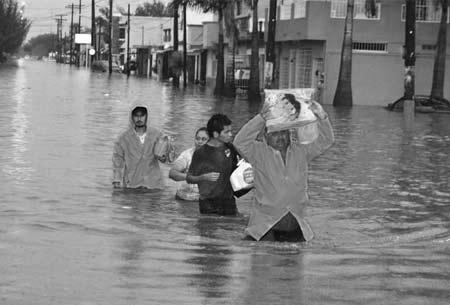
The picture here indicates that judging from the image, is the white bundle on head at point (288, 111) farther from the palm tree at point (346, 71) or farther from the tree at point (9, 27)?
the tree at point (9, 27)

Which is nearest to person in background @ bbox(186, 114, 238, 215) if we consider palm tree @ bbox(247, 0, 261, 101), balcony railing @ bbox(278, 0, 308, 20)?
balcony railing @ bbox(278, 0, 308, 20)

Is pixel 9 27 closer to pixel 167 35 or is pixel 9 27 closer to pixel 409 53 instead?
pixel 167 35

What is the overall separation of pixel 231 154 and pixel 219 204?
594 millimetres

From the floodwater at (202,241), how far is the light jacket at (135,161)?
229mm

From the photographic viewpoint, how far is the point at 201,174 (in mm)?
10398

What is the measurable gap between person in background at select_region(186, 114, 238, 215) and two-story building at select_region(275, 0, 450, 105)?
3860 centimetres

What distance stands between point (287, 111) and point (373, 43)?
42.0 meters

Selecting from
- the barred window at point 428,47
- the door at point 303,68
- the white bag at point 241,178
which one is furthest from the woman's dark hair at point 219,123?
the door at point 303,68

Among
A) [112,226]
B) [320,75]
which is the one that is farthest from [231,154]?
[320,75]

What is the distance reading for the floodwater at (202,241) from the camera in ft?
23.6

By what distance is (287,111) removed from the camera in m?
8.37

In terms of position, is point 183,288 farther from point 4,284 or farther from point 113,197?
point 113,197

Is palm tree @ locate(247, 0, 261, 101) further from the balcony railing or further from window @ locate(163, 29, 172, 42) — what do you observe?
window @ locate(163, 29, 172, 42)

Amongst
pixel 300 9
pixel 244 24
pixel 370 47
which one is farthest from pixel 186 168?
pixel 244 24
